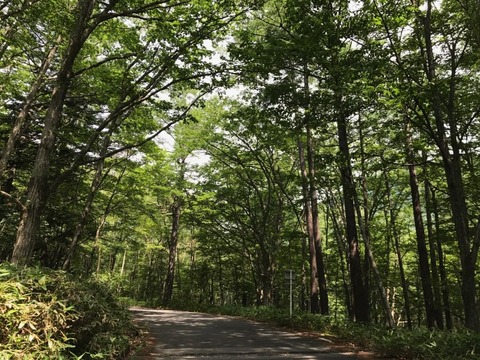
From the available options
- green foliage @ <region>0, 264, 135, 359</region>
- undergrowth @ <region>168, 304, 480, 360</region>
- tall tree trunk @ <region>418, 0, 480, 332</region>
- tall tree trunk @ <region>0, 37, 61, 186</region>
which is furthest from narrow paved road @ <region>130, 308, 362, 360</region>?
tall tree trunk @ <region>0, 37, 61, 186</region>

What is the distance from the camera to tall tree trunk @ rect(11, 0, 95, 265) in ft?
21.6

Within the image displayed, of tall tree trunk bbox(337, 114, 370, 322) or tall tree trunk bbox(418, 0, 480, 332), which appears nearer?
tall tree trunk bbox(418, 0, 480, 332)

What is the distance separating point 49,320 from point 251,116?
9.90 m

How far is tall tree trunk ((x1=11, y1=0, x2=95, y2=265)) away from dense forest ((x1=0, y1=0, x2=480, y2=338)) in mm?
31

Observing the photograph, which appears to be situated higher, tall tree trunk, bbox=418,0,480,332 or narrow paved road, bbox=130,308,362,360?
tall tree trunk, bbox=418,0,480,332

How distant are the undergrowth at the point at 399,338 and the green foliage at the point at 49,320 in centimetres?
622

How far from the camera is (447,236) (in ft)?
48.8

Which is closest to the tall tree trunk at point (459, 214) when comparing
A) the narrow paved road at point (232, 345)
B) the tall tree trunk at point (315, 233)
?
the narrow paved road at point (232, 345)

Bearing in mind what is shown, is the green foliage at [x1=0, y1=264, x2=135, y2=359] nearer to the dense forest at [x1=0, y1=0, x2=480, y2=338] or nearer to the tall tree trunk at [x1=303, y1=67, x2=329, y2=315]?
the dense forest at [x1=0, y1=0, x2=480, y2=338]

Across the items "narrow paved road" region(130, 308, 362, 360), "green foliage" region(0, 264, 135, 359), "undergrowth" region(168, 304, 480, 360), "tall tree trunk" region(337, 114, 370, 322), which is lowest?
"narrow paved road" region(130, 308, 362, 360)

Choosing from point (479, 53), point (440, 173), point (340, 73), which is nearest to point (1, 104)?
point (340, 73)

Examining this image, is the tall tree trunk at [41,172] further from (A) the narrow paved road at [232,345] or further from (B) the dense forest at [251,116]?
(A) the narrow paved road at [232,345]

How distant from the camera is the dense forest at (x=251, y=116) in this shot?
810cm

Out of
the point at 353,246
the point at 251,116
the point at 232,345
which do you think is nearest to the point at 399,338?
the point at 353,246
